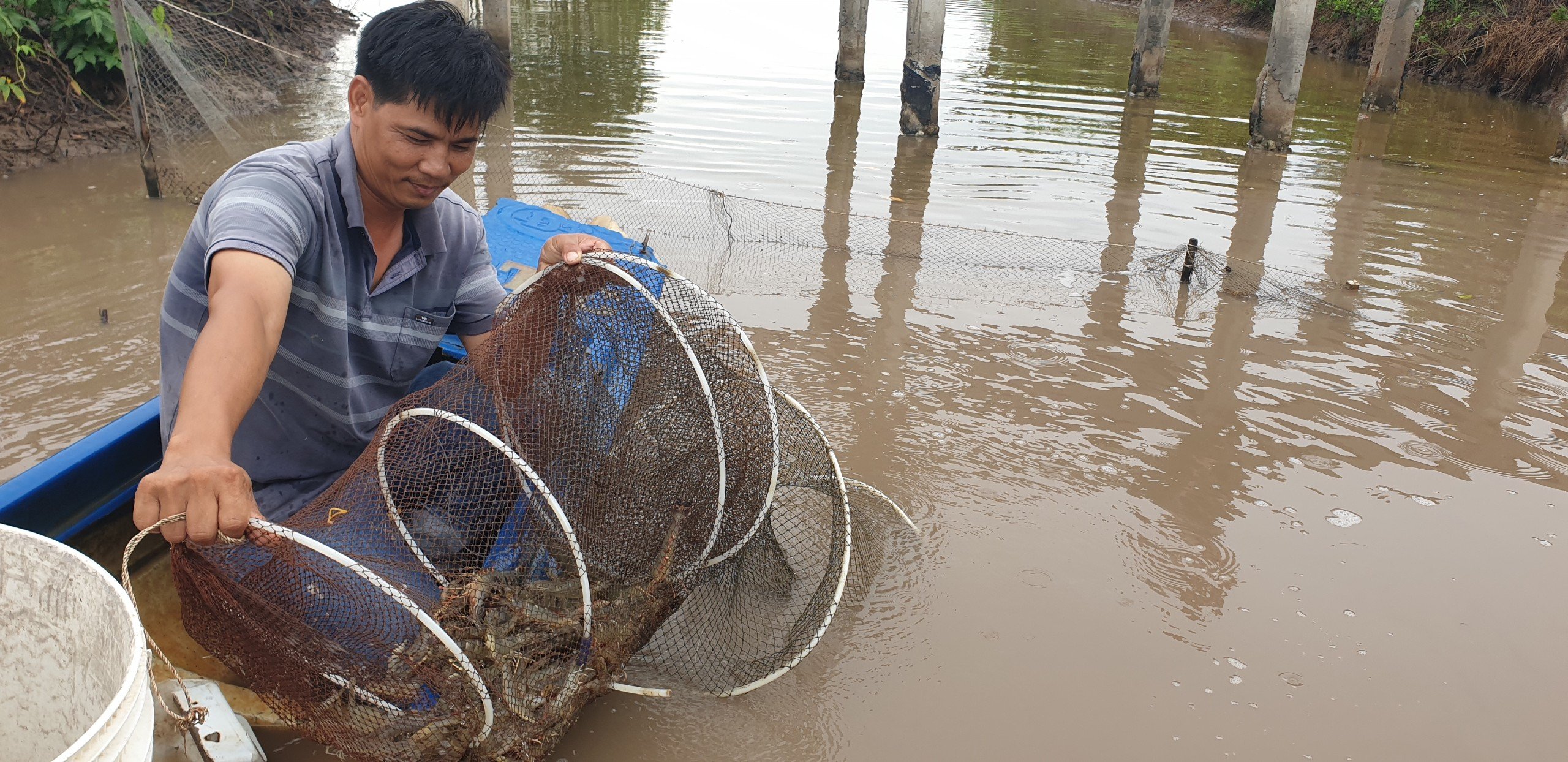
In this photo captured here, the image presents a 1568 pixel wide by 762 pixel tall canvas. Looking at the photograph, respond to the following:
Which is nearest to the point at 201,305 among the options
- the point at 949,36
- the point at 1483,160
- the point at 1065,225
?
the point at 1065,225

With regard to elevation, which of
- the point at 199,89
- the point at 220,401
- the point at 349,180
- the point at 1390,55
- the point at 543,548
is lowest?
the point at 543,548

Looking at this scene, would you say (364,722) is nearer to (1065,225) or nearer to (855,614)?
(855,614)

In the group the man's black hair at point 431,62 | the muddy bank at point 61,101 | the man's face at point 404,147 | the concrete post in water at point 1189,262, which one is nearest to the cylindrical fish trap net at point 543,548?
the man's face at point 404,147

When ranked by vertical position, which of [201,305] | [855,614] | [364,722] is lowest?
[855,614]

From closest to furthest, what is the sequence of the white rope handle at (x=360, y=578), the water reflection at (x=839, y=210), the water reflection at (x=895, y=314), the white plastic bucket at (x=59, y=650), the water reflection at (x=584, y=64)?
the white plastic bucket at (x=59, y=650)
the white rope handle at (x=360, y=578)
the water reflection at (x=895, y=314)
the water reflection at (x=839, y=210)
the water reflection at (x=584, y=64)

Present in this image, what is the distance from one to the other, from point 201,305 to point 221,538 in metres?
0.66

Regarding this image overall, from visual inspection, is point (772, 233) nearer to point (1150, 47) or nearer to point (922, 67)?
point (922, 67)

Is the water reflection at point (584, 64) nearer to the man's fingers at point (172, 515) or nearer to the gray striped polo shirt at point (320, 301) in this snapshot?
the gray striped polo shirt at point (320, 301)

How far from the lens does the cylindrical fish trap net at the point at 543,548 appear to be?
6.38ft

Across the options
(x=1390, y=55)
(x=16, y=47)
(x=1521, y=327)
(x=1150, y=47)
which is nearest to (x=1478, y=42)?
(x=1390, y=55)

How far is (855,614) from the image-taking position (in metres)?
2.96

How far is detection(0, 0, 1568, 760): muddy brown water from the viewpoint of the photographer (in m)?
2.65

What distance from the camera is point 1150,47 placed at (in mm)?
11969

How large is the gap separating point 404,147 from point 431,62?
196 mm
